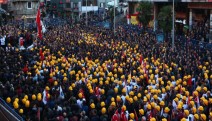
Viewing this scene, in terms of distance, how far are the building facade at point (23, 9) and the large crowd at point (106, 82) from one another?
2761 cm

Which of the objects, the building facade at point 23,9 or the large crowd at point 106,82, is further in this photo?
the building facade at point 23,9

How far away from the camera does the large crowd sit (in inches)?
506

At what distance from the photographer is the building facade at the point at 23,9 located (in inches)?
2047

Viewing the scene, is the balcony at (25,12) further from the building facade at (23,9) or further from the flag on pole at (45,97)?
the flag on pole at (45,97)

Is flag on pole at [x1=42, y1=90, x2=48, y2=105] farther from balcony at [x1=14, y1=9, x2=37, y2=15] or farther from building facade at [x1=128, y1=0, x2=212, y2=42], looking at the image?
balcony at [x1=14, y1=9, x2=37, y2=15]

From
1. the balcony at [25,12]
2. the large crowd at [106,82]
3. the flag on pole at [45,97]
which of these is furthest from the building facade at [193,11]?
the flag on pole at [45,97]

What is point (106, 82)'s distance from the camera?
53.9 ft

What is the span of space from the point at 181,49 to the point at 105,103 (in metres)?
12.2

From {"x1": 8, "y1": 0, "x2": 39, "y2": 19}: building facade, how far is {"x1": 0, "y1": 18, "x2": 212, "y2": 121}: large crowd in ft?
90.6

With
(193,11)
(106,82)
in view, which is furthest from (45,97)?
(193,11)

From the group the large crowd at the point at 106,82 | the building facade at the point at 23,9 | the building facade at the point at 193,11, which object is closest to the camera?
the large crowd at the point at 106,82

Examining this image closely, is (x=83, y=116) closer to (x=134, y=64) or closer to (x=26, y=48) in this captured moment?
(x=134, y=64)

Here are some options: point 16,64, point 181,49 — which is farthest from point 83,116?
point 181,49

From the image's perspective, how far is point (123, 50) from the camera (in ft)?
79.8
